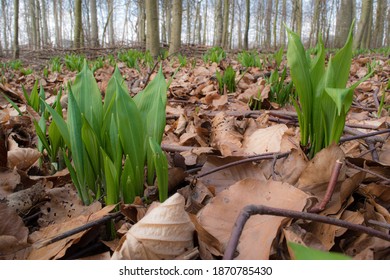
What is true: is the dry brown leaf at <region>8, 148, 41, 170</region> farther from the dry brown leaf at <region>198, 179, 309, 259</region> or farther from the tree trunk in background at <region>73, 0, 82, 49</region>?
the tree trunk in background at <region>73, 0, 82, 49</region>

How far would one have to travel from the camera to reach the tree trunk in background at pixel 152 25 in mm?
6859

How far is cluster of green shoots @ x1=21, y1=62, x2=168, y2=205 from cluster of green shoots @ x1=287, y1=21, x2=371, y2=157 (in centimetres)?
39

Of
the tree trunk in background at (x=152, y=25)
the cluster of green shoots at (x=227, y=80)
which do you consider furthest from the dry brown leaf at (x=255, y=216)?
the tree trunk in background at (x=152, y=25)

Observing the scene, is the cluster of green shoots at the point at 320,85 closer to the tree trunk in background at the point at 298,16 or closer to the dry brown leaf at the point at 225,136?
the dry brown leaf at the point at 225,136

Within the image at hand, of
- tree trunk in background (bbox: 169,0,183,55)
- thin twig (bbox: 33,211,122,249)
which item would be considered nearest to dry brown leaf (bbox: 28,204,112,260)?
thin twig (bbox: 33,211,122,249)

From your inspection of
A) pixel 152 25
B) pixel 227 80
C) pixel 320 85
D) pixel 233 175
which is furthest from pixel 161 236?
pixel 152 25

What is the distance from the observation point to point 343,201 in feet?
2.78

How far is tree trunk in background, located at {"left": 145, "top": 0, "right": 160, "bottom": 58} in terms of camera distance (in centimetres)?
686

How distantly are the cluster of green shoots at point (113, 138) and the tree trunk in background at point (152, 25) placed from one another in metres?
6.28

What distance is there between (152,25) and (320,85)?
661 cm

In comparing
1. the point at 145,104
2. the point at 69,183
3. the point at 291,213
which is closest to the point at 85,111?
the point at 145,104

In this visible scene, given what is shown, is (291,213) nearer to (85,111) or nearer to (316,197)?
(316,197)

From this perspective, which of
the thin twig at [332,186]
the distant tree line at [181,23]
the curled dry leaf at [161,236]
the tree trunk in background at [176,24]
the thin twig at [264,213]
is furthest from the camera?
the distant tree line at [181,23]

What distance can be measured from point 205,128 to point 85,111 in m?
0.73
